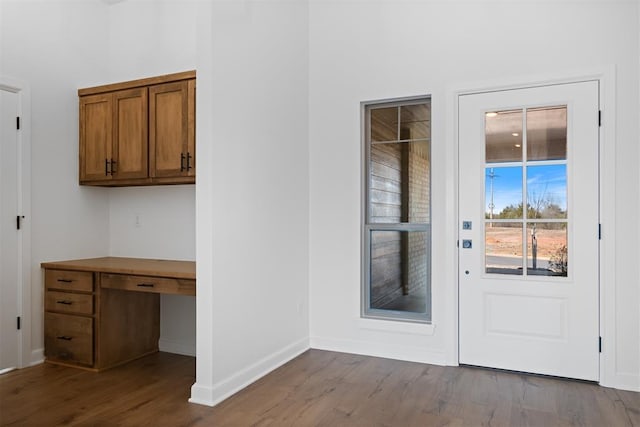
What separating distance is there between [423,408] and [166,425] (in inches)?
58.6

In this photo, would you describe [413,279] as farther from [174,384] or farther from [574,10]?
[574,10]

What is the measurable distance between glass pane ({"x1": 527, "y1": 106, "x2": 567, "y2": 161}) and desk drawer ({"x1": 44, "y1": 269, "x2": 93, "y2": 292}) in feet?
11.1

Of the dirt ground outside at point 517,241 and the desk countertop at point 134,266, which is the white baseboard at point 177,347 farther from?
the dirt ground outside at point 517,241

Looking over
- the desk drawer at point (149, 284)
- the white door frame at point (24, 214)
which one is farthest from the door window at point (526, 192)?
the white door frame at point (24, 214)

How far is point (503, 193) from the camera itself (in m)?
3.42

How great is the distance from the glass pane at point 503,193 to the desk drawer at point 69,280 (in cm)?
304

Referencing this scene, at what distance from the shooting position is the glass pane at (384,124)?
386cm

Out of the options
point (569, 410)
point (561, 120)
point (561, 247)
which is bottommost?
point (569, 410)

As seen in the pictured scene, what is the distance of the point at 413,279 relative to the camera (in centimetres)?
380

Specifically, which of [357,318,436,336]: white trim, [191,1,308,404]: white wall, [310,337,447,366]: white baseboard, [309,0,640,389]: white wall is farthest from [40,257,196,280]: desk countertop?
[357,318,436,336]: white trim

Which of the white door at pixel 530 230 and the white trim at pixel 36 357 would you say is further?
the white trim at pixel 36 357

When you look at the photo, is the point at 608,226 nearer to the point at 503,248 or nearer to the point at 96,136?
the point at 503,248

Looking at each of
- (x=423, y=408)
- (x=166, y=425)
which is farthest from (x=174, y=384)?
(x=423, y=408)

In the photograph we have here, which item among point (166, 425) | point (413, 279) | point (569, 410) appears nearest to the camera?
point (166, 425)
